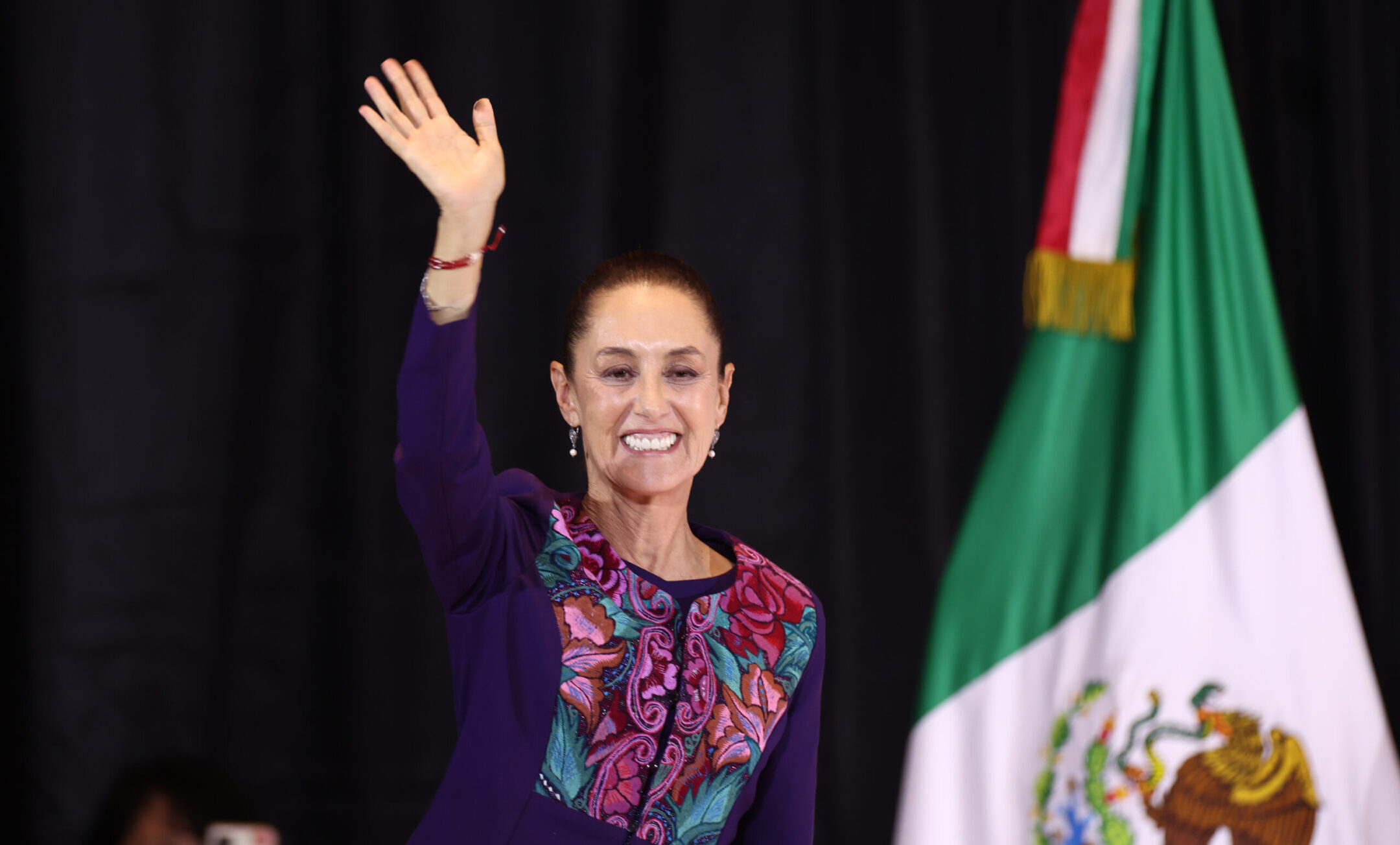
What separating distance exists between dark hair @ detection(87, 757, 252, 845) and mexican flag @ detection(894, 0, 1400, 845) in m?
1.65

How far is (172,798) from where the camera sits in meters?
0.91

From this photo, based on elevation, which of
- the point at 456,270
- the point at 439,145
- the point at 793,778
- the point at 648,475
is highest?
the point at 439,145

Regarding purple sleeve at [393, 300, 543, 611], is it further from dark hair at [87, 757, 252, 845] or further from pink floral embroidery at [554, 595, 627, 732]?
dark hair at [87, 757, 252, 845]

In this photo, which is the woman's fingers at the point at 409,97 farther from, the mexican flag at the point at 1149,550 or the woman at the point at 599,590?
the mexican flag at the point at 1149,550

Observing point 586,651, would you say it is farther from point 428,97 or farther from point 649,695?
point 428,97

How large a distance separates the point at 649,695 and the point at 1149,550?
46.9 inches

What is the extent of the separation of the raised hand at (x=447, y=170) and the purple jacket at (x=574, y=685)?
11cm

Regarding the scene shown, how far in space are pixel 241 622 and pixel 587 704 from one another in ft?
3.66

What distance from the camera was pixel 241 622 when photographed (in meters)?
2.32

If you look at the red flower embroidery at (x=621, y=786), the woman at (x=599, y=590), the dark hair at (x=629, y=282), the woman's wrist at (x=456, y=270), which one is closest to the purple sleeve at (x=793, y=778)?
the woman at (x=599, y=590)

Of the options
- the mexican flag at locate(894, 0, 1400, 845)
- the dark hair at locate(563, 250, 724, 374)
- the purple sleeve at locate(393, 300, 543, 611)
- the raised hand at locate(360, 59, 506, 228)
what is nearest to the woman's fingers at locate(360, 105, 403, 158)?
the raised hand at locate(360, 59, 506, 228)

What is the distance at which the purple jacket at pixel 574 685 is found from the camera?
1433 mm

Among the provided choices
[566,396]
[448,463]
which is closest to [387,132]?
[448,463]

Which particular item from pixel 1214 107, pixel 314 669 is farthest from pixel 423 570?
pixel 1214 107
